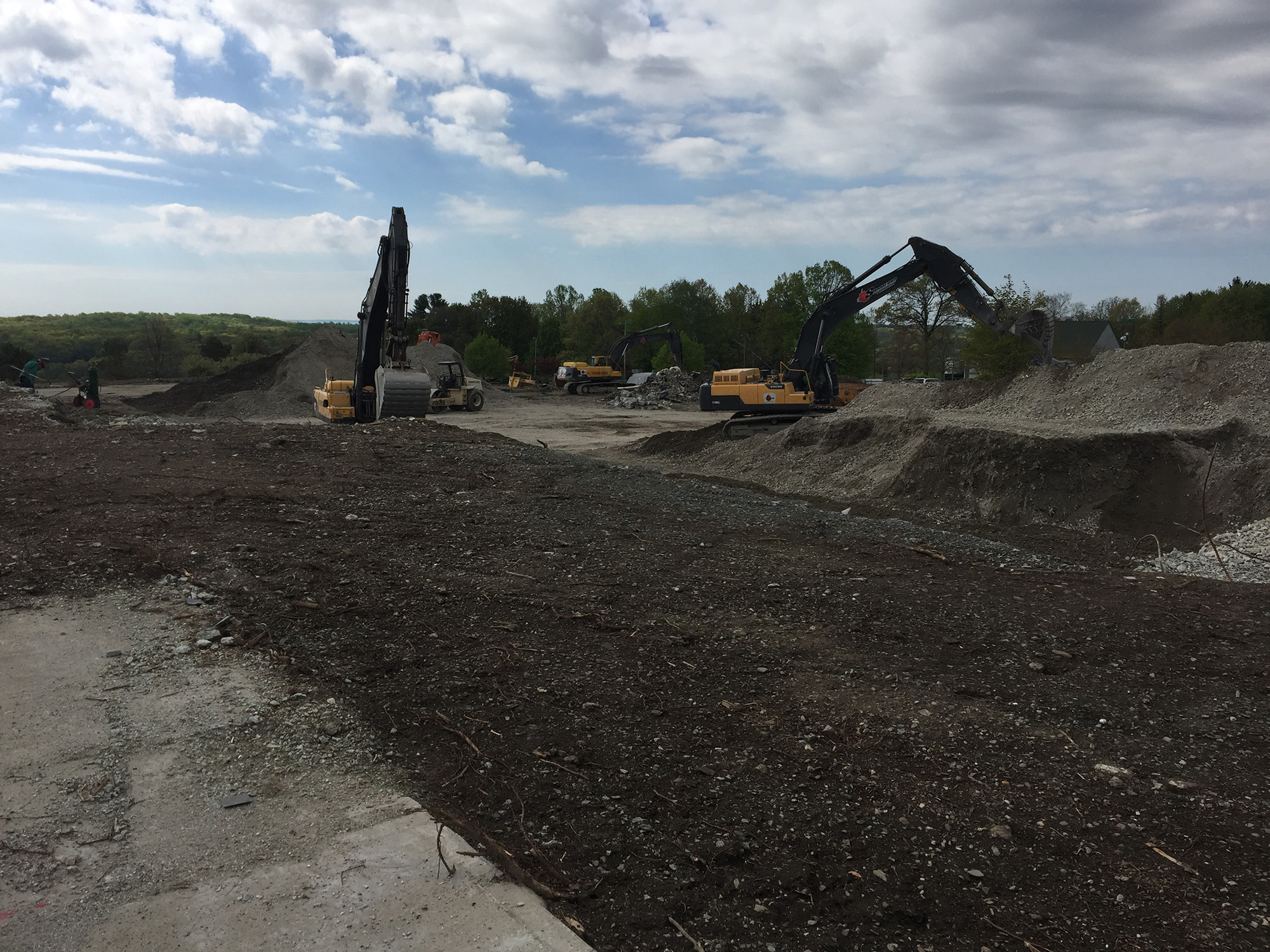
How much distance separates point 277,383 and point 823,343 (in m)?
24.8

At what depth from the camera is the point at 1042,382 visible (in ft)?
55.2

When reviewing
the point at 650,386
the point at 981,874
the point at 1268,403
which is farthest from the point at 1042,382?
the point at 650,386

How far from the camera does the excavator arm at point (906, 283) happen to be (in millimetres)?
18703

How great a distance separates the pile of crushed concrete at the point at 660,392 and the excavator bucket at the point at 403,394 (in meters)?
19.6

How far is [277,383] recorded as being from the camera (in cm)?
3603

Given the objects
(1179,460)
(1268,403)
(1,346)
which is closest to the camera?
(1179,460)

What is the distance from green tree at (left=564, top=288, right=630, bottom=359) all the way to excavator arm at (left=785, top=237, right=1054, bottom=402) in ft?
147

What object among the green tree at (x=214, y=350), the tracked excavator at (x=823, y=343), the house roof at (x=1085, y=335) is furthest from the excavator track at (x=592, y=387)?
the house roof at (x=1085, y=335)

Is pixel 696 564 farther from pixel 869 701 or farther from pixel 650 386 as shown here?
pixel 650 386

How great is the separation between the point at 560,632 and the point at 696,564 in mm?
2162

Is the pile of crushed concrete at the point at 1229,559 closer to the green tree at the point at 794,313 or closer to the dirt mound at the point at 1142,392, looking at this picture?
the dirt mound at the point at 1142,392

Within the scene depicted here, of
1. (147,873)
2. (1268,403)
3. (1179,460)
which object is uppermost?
(1268,403)

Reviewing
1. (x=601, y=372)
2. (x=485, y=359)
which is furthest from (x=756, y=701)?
(x=485, y=359)

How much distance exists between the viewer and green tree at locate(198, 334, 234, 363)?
6094cm
